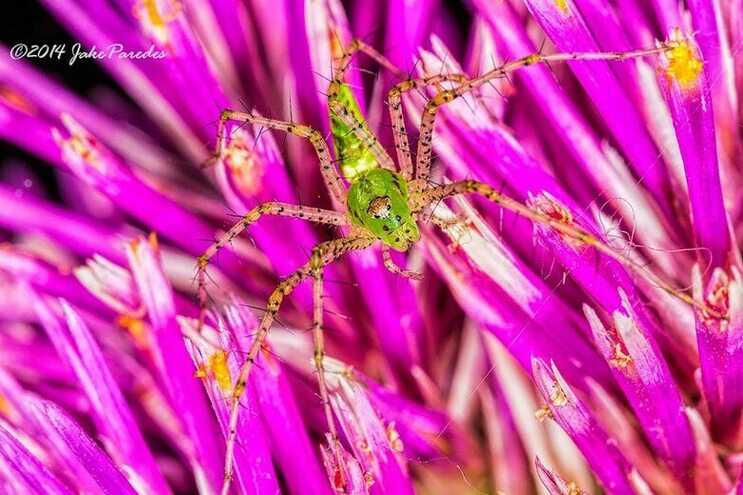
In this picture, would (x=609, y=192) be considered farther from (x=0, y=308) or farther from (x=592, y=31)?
(x=0, y=308)

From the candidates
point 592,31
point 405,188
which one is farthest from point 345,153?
point 592,31

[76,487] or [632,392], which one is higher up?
[76,487]

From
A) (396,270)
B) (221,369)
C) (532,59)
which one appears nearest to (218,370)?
(221,369)

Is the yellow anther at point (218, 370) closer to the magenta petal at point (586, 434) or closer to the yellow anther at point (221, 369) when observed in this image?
the yellow anther at point (221, 369)

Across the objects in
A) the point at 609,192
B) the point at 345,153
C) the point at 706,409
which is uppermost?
the point at 345,153

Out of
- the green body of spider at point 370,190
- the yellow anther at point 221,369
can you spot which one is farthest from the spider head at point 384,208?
the yellow anther at point 221,369

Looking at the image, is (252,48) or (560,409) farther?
(252,48)

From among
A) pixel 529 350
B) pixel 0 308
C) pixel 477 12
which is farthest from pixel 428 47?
pixel 0 308
